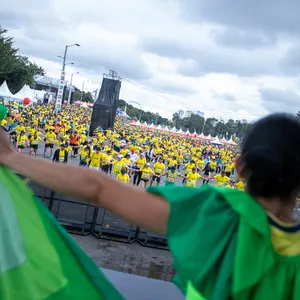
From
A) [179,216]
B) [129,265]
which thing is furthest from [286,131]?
[129,265]

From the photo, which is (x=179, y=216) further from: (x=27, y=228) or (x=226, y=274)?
(x=27, y=228)

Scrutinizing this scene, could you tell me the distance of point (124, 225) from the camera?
9.36 metres

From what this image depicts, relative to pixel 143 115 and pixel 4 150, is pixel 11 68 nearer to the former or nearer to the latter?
pixel 4 150

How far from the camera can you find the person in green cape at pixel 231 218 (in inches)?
41.0

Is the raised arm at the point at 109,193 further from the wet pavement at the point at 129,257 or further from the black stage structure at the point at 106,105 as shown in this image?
the black stage structure at the point at 106,105

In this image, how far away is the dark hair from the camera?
107 cm

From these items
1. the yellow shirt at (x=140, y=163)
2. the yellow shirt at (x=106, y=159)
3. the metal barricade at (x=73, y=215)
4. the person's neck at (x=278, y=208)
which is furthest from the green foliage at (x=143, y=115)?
the person's neck at (x=278, y=208)

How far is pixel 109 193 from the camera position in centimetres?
109

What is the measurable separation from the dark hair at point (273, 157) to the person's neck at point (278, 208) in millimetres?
17

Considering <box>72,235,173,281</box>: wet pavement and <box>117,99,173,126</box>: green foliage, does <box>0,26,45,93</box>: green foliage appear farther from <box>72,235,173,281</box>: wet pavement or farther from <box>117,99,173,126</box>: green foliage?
<box>117,99,173,126</box>: green foliage

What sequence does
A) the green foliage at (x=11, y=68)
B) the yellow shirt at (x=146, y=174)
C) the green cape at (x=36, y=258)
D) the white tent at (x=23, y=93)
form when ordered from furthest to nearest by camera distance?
the green foliage at (x=11, y=68) → the white tent at (x=23, y=93) → the yellow shirt at (x=146, y=174) → the green cape at (x=36, y=258)

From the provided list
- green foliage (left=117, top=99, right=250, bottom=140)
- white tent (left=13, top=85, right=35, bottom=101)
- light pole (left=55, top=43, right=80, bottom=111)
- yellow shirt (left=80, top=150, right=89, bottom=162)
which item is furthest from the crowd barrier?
green foliage (left=117, top=99, right=250, bottom=140)

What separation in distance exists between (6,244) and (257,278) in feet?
2.55

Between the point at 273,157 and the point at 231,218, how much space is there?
200 millimetres
